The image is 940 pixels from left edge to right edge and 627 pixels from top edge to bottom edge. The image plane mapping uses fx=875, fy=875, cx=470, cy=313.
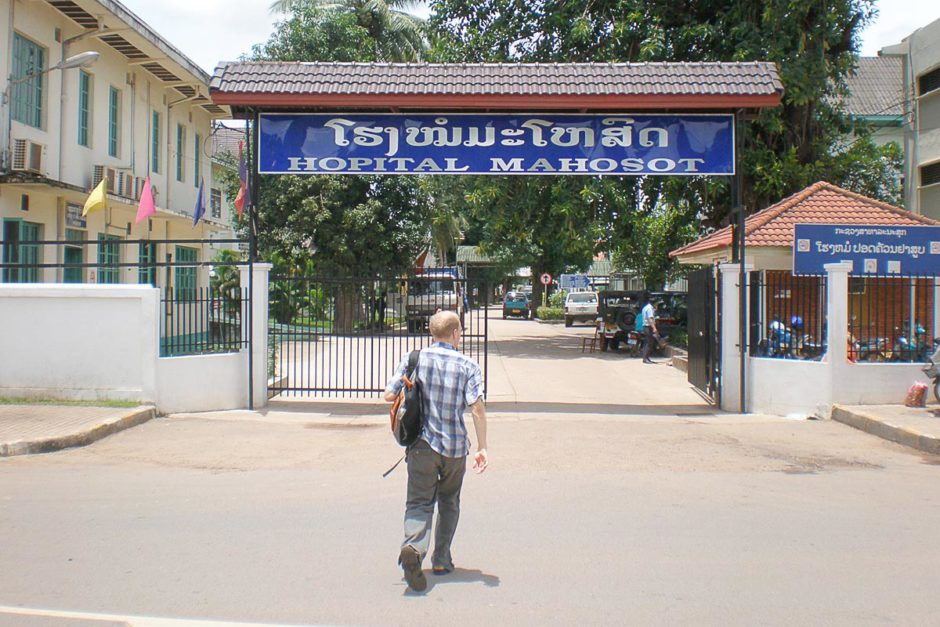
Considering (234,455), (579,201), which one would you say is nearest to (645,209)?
(579,201)

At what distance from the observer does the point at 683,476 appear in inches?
346

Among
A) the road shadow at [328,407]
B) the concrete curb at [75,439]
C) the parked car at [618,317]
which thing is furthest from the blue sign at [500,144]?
the parked car at [618,317]

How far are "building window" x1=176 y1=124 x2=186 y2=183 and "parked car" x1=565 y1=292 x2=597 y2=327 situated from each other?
21.3m

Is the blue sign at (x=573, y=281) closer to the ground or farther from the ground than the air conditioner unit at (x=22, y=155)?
closer to the ground

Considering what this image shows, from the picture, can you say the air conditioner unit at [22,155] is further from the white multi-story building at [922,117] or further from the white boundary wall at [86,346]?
the white multi-story building at [922,117]

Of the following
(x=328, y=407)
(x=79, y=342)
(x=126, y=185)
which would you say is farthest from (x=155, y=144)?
(x=328, y=407)

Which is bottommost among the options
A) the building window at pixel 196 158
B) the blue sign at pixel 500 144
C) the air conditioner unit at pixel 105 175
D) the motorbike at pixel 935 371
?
the motorbike at pixel 935 371

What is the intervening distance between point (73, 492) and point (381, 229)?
23.2m

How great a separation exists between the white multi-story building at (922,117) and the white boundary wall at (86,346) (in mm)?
21921

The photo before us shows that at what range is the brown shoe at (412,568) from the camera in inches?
199

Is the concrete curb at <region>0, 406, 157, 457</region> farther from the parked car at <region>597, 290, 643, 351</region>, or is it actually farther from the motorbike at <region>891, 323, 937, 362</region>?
the parked car at <region>597, 290, 643, 351</region>

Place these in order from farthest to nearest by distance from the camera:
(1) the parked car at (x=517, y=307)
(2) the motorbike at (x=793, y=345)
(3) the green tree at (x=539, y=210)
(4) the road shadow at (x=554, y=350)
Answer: (1) the parked car at (x=517, y=307), (4) the road shadow at (x=554, y=350), (3) the green tree at (x=539, y=210), (2) the motorbike at (x=793, y=345)

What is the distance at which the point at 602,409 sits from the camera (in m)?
13.6

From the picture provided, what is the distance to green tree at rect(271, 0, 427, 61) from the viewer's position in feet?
110
